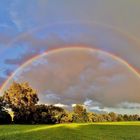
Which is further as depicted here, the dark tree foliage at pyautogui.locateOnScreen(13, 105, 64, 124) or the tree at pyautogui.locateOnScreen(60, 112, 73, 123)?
the tree at pyautogui.locateOnScreen(60, 112, 73, 123)

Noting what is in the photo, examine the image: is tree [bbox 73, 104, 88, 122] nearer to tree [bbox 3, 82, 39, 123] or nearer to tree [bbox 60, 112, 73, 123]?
tree [bbox 60, 112, 73, 123]

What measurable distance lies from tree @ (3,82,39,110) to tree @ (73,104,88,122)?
1979 cm

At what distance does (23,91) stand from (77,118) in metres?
22.7

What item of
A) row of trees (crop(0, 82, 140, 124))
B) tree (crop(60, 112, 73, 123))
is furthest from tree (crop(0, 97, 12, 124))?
tree (crop(60, 112, 73, 123))

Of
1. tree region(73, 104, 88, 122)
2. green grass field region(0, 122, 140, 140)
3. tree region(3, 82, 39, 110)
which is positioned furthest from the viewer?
→ tree region(73, 104, 88, 122)

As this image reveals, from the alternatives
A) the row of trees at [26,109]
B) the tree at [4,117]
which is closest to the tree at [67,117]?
the row of trees at [26,109]

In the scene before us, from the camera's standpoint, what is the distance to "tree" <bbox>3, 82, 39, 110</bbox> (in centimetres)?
10927

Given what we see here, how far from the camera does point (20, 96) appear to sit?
113 meters

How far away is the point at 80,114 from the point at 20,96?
27.3 metres

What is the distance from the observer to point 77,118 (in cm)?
12712

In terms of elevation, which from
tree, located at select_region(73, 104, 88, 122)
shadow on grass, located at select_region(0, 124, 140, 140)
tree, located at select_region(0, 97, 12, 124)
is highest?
tree, located at select_region(73, 104, 88, 122)

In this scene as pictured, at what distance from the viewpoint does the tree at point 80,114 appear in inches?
5033

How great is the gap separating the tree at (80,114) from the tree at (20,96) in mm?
19792

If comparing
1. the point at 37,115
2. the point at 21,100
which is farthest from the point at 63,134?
the point at 21,100
